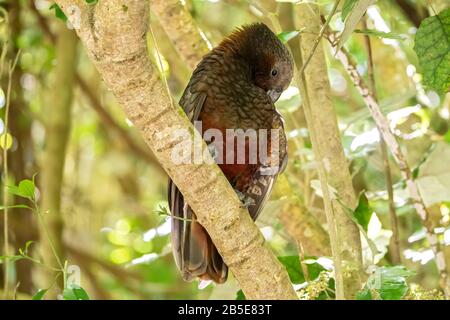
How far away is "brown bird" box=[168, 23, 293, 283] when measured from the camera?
2.27 meters

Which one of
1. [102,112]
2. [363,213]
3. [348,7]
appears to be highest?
[102,112]

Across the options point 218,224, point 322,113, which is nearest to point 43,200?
point 322,113

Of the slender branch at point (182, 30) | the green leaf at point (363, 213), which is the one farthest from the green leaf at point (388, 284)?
the slender branch at point (182, 30)

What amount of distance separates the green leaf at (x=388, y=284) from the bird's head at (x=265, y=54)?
905 millimetres

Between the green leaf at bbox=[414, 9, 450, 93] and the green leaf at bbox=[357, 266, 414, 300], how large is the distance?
0.40m

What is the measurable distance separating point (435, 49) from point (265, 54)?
802mm

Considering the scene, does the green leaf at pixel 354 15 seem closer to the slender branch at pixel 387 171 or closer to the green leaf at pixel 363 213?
the green leaf at pixel 363 213

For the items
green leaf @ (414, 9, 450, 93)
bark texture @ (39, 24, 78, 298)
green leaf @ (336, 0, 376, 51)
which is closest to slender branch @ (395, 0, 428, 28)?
green leaf @ (414, 9, 450, 93)

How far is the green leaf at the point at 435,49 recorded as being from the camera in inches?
67.3

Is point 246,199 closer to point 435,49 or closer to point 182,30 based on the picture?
point 182,30

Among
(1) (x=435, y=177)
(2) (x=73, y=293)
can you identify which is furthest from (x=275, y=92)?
(2) (x=73, y=293)

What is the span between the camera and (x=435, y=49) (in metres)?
1.71

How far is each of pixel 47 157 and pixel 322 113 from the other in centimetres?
148
